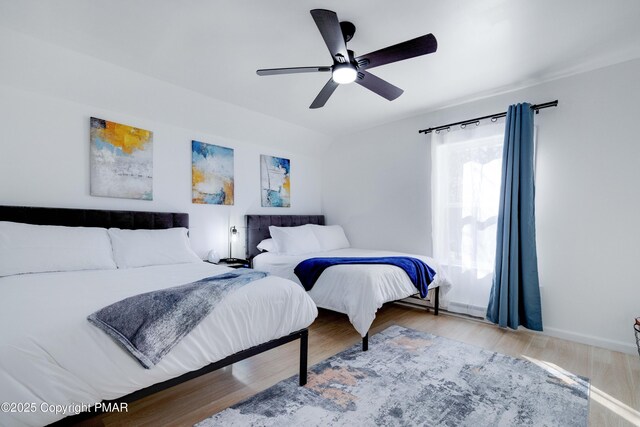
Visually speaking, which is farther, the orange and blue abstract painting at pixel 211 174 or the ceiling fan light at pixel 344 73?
the orange and blue abstract painting at pixel 211 174

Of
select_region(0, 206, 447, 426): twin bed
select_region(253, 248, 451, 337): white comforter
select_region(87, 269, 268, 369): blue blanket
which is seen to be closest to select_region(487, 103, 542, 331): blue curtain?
select_region(253, 248, 451, 337): white comforter

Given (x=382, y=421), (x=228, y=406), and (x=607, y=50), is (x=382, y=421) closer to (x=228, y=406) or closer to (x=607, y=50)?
(x=228, y=406)

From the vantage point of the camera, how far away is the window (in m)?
3.35

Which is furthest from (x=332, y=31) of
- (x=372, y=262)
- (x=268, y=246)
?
(x=268, y=246)

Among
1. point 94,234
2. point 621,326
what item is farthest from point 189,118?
point 621,326

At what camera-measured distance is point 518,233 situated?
302 cm

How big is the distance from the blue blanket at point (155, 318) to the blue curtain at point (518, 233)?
112 inches

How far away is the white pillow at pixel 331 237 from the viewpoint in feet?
14.5

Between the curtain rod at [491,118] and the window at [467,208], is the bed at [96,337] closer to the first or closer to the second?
the window at [467,208]

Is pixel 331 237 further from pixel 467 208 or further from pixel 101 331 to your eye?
pixel 101 331

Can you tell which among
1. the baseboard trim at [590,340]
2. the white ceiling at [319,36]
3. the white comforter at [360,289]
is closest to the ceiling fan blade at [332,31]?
the white ceiling at [319,36]

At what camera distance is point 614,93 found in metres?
2.70

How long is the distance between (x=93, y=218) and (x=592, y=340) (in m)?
4.89

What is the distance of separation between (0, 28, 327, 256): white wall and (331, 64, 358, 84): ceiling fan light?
1908mm
